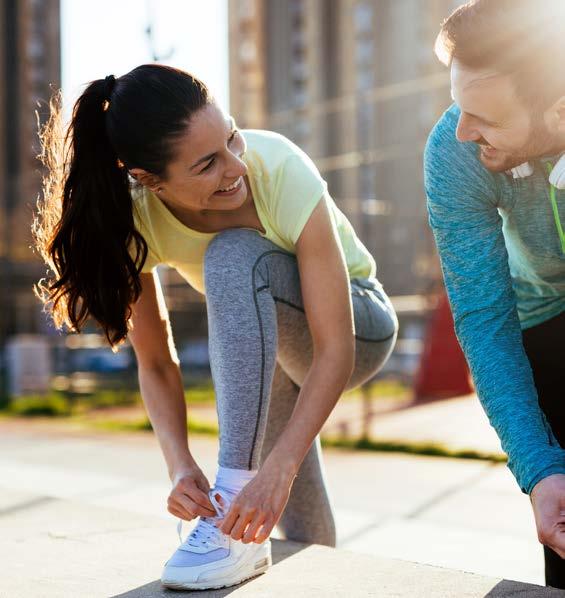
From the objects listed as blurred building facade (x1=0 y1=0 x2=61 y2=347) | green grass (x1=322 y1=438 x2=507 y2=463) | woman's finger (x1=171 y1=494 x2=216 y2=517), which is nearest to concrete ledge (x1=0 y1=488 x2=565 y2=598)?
woman's finger (x1=171 y1=494 x2=216 y2=517)

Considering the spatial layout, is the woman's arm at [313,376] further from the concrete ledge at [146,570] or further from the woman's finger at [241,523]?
the concrete ledge at [146,570]

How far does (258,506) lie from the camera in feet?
4.33

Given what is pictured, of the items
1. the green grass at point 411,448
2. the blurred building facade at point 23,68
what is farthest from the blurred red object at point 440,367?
the blurred building facade at point 23,68

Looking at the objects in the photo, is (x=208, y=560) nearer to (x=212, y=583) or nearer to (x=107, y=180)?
(x=212, y=583)

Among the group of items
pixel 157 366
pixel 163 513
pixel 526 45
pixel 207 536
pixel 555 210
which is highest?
pixel 526 45

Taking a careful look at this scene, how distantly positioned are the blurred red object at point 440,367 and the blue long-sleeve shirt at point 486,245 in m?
4.94

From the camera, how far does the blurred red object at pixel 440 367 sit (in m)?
6.32

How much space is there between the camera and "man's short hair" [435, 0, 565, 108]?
1173 mm

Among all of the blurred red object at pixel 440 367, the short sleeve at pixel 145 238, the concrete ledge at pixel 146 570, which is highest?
the short sleeve at pixel 145 238

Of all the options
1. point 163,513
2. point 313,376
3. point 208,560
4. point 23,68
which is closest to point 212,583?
point 208,560

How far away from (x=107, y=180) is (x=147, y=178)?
8cm

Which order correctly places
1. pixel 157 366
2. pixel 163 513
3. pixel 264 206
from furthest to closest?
pixel 163 513 < pixel 157 366 < pixel 264 206

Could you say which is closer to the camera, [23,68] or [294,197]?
[294,197]

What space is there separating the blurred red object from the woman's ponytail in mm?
4892
